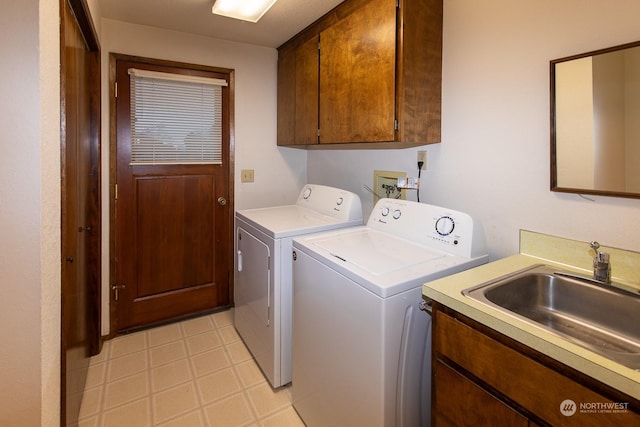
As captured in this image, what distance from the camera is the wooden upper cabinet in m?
1.61

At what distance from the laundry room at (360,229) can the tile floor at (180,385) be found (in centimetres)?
1

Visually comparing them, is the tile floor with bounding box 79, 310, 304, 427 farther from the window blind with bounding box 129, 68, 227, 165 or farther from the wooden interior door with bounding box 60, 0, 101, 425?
the window blind with bounding box 129, 68, 227, 165

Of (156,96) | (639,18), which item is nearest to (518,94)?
(639,18)

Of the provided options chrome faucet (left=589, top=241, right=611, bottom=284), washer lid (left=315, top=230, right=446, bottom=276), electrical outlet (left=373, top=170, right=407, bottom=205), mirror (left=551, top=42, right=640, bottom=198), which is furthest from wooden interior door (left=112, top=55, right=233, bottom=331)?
chrome faucet (left=589, top=241, right=611, bottom=284)

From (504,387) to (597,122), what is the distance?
98 cm

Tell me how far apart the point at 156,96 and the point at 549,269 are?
2621 mm

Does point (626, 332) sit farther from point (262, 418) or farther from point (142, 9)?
point (142, 9)

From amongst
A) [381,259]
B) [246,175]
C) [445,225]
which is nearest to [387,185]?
[445,225]

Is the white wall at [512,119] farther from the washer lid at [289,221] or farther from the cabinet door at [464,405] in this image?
the cabinet door at [464,405]

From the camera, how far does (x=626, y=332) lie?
105cm

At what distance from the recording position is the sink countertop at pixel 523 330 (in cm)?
70

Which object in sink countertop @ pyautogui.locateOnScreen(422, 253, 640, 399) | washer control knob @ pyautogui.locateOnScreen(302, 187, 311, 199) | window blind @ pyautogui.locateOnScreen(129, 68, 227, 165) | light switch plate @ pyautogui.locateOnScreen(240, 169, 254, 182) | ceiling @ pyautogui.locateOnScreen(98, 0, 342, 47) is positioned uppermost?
ceiling @ pyautogui.locateOnScreen(98, 0, 342, 47)

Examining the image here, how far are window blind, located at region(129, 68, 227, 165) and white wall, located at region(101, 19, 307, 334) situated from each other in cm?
15

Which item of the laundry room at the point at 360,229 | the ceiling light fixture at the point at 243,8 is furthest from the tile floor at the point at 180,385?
the ceiling light fixture at the point at 243,8
